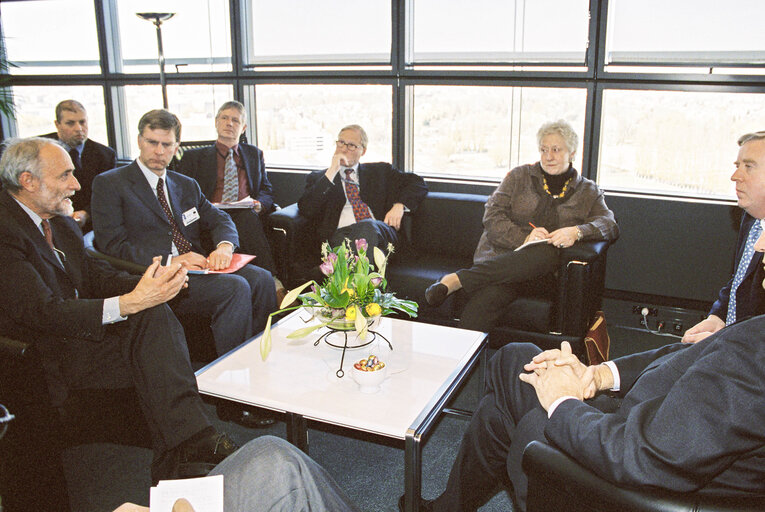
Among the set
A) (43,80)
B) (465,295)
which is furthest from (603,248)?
(43,80)

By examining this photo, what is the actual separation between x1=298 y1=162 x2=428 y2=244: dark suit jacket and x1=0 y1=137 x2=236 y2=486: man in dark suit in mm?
1700

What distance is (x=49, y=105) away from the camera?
Answer: 6.23 metres

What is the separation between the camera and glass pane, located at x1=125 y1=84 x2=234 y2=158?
5363 mm

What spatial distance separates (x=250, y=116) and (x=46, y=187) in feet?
9.59

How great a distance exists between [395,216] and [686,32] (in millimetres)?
2089

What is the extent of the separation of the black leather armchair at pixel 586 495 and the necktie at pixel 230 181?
327 centimetres

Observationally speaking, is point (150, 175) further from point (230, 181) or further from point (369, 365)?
point (369, 365)

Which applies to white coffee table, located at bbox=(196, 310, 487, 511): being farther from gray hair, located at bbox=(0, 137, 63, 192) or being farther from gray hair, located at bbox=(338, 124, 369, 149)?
gray hair, located at bbox=(338, 124, 369, 149)

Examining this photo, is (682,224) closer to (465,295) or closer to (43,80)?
(465,295)

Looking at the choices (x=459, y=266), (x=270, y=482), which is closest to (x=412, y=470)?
(x=270, y=482)

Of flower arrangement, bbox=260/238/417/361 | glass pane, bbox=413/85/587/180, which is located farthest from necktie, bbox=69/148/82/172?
flower arrangement, bbox=260/238/417/361

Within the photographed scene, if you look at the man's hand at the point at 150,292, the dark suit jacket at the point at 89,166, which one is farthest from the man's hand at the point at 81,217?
the man's hand at the point at 150,292

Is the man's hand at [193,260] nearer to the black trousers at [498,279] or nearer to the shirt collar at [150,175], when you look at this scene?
the shirt collar at [150,175]

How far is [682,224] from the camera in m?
3.92
